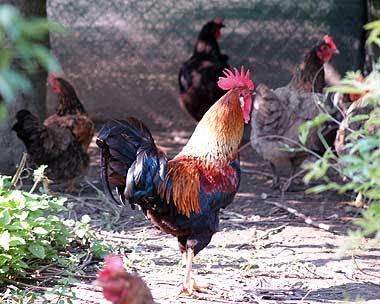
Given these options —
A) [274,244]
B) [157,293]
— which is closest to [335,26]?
[274,244]

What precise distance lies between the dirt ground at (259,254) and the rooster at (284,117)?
0.40m

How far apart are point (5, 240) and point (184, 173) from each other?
1148 millimetres

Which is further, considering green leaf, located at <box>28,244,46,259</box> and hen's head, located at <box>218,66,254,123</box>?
hen's head, located at <box>218,66,254,123</box>

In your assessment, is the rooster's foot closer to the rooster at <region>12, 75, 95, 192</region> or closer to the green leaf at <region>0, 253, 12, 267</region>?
the green leaf at <region>0, 253, 12, 267</region>

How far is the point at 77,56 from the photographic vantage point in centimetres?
1020

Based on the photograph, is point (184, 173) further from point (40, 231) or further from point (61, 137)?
point (61, 137)

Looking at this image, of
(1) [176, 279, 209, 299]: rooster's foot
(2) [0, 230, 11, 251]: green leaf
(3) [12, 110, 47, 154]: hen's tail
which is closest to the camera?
(2) [0, 230, 11, 251]: green leaf

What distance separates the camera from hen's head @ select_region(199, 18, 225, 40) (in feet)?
30.4

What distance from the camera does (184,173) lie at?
452cm

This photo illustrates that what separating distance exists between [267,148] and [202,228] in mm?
3171

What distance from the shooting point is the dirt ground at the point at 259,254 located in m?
4.63

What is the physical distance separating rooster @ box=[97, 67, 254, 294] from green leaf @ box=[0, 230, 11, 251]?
66 cm

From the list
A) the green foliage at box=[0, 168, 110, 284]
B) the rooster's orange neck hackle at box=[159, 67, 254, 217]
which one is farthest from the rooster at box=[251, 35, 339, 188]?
the green foliage at box=[0, 168, 110, 284]

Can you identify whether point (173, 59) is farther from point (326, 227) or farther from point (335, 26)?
point (326, 227)
